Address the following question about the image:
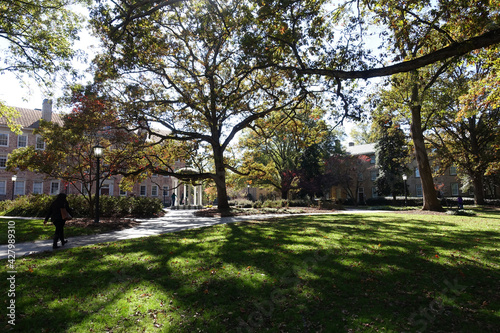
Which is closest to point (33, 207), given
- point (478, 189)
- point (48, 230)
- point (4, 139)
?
point (48, 230)

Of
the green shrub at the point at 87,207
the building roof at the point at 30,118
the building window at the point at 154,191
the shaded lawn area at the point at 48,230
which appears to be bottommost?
the shaded lawn area at the point at 48,230

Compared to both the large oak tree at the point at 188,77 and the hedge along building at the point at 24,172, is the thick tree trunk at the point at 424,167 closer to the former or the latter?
the large oak tree at the point at 188,77

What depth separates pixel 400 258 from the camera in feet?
18.9

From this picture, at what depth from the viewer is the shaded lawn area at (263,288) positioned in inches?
141

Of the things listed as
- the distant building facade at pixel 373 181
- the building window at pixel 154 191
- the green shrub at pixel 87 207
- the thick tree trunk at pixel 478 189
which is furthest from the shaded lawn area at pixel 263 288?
the building window at pixel 154 191

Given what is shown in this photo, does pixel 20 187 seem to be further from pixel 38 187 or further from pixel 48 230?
pixel 48 230

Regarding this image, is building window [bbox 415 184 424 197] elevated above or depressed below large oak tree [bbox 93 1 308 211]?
below

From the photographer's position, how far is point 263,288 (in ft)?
14.8

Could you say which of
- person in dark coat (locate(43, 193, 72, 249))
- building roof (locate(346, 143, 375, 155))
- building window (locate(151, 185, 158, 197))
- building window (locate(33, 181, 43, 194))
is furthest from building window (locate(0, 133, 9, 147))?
building roof (locate(346, 143, 375, 155))

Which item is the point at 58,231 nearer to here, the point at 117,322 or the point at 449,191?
the point at 117,322

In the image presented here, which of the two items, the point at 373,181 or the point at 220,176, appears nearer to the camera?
the point at 220,176

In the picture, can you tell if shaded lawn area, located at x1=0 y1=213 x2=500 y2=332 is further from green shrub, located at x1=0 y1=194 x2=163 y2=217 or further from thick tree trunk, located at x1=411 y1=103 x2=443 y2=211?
thick tree trunk, located at x1=411 y1=103 x2=443 y2=211

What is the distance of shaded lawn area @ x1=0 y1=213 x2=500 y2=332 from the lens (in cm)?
359

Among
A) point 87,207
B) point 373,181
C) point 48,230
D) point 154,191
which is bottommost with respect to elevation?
point 48,230
